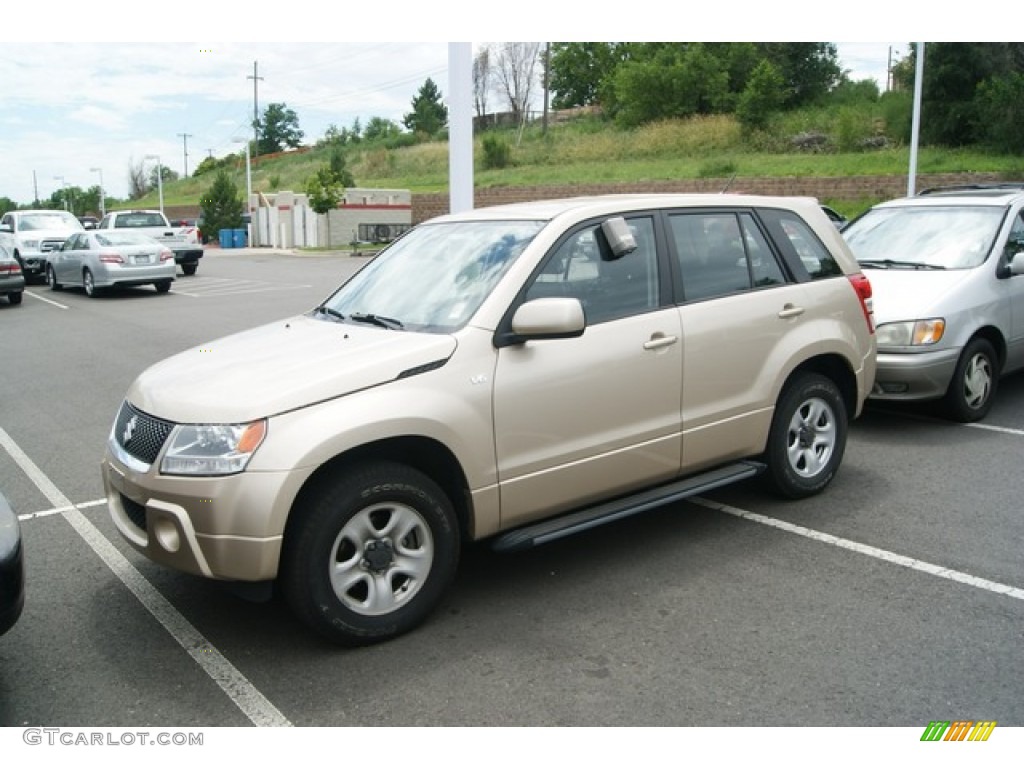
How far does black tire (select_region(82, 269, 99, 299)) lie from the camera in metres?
20.0

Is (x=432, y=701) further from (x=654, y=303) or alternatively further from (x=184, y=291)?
(x=184, y=291)

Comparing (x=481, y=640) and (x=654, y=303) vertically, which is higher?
(x=654, y=303)

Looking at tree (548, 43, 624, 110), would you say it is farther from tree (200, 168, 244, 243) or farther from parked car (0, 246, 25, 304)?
parked car (0, 246, 25, 304)

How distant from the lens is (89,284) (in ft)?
66.0

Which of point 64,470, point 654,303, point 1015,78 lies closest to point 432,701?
point 654,303

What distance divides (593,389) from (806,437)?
185 cm

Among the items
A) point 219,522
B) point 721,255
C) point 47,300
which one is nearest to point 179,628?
point 219,522

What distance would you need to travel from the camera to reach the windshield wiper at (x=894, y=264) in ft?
25.8

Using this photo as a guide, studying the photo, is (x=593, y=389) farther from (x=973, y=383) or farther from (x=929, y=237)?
(x=929, y=237)

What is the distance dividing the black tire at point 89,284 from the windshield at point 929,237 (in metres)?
16.6

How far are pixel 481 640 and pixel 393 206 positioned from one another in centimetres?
4555

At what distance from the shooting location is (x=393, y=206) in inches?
1887

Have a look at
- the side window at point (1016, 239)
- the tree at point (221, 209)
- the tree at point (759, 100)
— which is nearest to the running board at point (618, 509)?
the side window at point (1016, 239)

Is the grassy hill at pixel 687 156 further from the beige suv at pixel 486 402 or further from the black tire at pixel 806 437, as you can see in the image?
the beige suv at pixel 486 402
